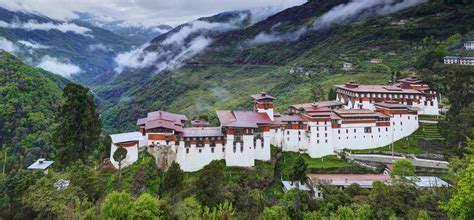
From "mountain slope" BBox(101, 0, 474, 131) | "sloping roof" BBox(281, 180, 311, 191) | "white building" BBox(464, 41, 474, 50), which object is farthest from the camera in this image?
"mountain slope" BBox(101, 0, 474, 131)

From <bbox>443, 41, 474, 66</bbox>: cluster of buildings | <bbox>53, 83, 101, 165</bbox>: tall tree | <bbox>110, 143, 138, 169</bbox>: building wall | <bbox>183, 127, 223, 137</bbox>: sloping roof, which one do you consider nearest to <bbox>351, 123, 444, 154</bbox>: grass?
<bbox>183, 127, 223, 137</bbox>: sloping roof

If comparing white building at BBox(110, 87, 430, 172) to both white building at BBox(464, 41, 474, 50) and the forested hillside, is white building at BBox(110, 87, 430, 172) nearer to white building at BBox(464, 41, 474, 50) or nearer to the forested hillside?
the forested hillside

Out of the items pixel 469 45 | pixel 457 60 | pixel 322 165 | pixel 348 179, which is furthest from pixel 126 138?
pixel 469 45

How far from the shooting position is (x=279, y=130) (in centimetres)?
5084

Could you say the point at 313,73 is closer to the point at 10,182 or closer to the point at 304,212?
the point at 304,212

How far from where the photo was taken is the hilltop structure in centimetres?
4394

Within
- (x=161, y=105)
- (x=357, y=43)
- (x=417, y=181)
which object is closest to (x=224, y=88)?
(x=161, y=105)

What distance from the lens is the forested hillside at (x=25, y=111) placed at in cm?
7712

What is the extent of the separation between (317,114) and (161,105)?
322 feet

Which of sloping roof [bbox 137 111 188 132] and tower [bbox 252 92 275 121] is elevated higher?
tower [bbox 252 92 275 121]

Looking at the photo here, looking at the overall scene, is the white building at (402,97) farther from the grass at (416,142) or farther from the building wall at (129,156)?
the building wall at (129,156)

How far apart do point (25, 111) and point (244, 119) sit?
224 feet

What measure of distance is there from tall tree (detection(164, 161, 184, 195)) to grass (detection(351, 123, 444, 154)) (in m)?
28.3

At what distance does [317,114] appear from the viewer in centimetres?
5025
